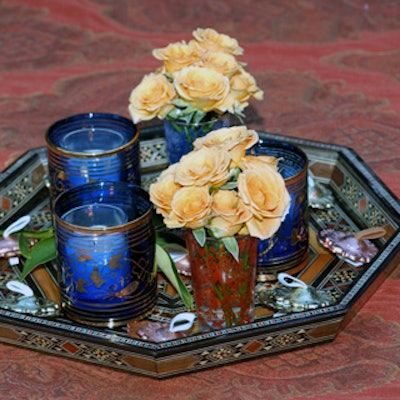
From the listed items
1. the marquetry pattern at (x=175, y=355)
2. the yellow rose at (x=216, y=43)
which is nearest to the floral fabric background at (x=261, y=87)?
the marquetry pattern at (x=175, y=355)

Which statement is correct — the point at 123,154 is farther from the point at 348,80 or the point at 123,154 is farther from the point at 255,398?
the point at 348,80

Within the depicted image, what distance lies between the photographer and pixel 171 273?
1048 millimetres

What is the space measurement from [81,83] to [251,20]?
1.15 ft

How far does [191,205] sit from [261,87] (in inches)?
26.3

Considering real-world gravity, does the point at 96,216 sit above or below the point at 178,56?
below

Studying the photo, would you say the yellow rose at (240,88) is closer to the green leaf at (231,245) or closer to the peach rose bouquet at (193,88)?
the peach rose bouquet at (193,88)

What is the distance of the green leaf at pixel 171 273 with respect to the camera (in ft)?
3.42

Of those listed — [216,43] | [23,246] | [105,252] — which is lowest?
[23,246]

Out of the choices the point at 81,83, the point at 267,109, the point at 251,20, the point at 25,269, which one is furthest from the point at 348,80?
the point at 25,269

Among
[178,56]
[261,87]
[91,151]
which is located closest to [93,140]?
[91,151]

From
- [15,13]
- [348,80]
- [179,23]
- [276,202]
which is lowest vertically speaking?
[15,13]

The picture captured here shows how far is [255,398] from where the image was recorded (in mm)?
935

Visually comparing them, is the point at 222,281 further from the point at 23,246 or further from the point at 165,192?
the point at 23,246

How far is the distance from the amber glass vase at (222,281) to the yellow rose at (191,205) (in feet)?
0.15
